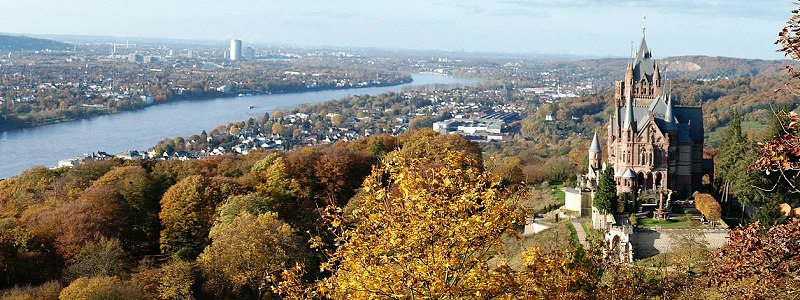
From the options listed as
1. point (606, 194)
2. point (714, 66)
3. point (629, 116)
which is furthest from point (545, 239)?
point (714, 66)

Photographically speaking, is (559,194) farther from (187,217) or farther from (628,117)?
(187,217)

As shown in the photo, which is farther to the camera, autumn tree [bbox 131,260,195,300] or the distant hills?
the distant hills

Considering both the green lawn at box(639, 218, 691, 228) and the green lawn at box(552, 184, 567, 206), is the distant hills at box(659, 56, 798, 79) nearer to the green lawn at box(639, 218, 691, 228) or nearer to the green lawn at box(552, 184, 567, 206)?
the green lawn at box(552, 184, 567, 206)

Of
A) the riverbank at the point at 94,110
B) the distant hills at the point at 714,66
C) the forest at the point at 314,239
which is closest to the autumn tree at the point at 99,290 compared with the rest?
the forest at the point at 314,239

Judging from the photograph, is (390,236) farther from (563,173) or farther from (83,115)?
(83,115)

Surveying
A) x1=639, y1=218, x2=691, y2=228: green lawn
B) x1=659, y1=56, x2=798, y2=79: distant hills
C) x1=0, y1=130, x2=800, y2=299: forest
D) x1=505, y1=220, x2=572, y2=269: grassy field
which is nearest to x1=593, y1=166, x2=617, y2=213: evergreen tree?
A: x1=639, y1=218, x2=691, y2=228: green lawn
